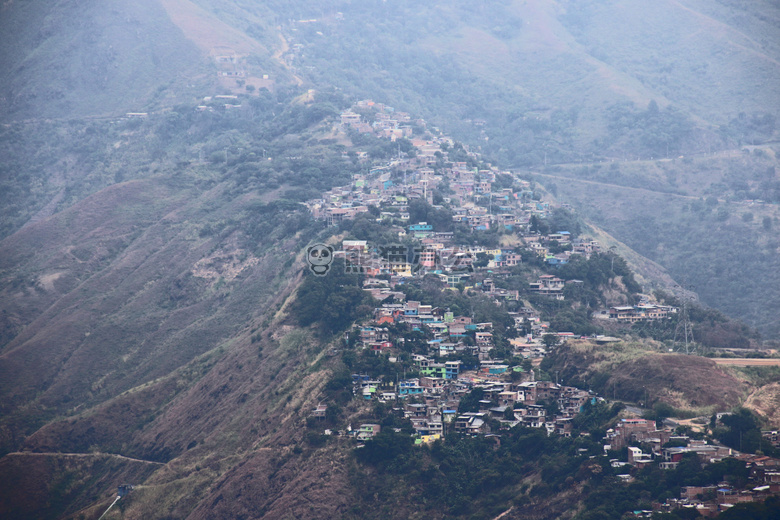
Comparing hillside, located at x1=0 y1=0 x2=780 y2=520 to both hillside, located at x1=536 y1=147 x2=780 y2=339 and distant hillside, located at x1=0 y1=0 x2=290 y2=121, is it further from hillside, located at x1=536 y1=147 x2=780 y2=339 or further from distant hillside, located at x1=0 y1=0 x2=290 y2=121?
distant hillside, located at x1=0 y1=0 x2=290 y2=121

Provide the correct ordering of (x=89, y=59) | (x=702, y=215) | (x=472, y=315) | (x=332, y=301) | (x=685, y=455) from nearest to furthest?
(x=685, y=455) → (x=332, y=301) → (x=472, y=315) → (x=702, y=215) → (x=89, y=59)

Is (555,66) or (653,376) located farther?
(555,66)

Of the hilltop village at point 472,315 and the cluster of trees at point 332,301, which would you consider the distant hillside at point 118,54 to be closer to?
the hilltop village at point 472,315

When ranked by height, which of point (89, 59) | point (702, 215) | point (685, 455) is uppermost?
point (89, 59)

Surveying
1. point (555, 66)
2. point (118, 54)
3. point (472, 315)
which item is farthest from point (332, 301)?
point (555, 66)

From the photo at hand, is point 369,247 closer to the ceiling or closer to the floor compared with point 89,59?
closer to the floor

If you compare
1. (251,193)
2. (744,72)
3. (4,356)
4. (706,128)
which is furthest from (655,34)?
(4,356)

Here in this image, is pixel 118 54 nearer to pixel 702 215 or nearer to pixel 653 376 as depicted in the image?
pixel 702 215

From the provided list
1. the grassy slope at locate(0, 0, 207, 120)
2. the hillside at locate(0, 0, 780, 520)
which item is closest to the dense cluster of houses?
the hillside at locate(0, 0, 780, 520)
